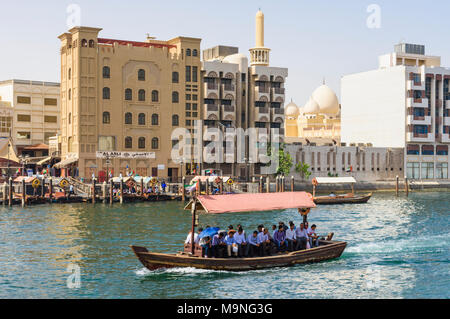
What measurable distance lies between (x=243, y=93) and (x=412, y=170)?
37307 millimetres

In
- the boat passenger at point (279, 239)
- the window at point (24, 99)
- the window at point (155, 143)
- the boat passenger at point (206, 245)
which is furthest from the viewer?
the window at point (24, 99)

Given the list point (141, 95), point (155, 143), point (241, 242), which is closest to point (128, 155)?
point (155, 143)

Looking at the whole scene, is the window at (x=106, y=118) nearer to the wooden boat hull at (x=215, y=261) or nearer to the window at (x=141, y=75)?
the window at (x=141, y=75)

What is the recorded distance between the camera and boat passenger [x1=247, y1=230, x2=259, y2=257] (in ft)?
118

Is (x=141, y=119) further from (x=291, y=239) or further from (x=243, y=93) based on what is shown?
(x=291, y=239)

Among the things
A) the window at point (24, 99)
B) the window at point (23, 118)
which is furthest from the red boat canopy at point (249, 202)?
the window at point (24, 99)

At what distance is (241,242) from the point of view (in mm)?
35531

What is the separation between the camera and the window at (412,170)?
12562 centimetres

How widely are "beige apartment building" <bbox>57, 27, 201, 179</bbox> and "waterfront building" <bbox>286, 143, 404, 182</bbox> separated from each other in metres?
23.7

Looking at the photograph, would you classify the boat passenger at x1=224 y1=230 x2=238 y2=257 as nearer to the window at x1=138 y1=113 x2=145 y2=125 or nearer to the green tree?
the window at x1=138 y1=113 x2=145 y2=125
